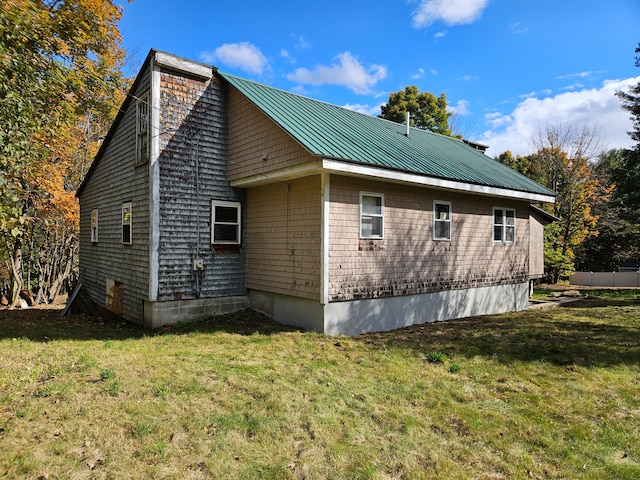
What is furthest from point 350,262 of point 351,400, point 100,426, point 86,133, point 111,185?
point 86,133

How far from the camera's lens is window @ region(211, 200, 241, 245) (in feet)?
34.2

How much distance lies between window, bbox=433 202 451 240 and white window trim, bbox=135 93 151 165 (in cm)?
781

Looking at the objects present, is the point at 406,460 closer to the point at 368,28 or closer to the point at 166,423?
the point at 166,423

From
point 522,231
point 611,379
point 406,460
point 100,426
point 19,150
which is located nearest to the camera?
point 406,460

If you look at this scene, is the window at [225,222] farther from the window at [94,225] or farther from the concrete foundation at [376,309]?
the window at [94,225]

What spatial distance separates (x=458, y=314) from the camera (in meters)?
11.6

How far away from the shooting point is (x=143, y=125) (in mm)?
10773

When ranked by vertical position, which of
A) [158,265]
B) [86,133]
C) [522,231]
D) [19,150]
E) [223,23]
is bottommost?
[158,265]

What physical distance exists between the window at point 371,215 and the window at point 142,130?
232 inches

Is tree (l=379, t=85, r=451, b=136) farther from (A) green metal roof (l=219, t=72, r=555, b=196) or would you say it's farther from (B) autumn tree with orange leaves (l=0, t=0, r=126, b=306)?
(B) autumn tree with orange leaves (l=0, t=0, r=126, b=306)

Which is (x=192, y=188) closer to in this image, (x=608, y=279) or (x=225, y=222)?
(x=225, y=222)

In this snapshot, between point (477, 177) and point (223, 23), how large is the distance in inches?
368

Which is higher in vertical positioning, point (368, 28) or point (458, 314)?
point (368, 28)

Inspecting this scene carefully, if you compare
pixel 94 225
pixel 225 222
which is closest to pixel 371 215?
pixel 225 222
